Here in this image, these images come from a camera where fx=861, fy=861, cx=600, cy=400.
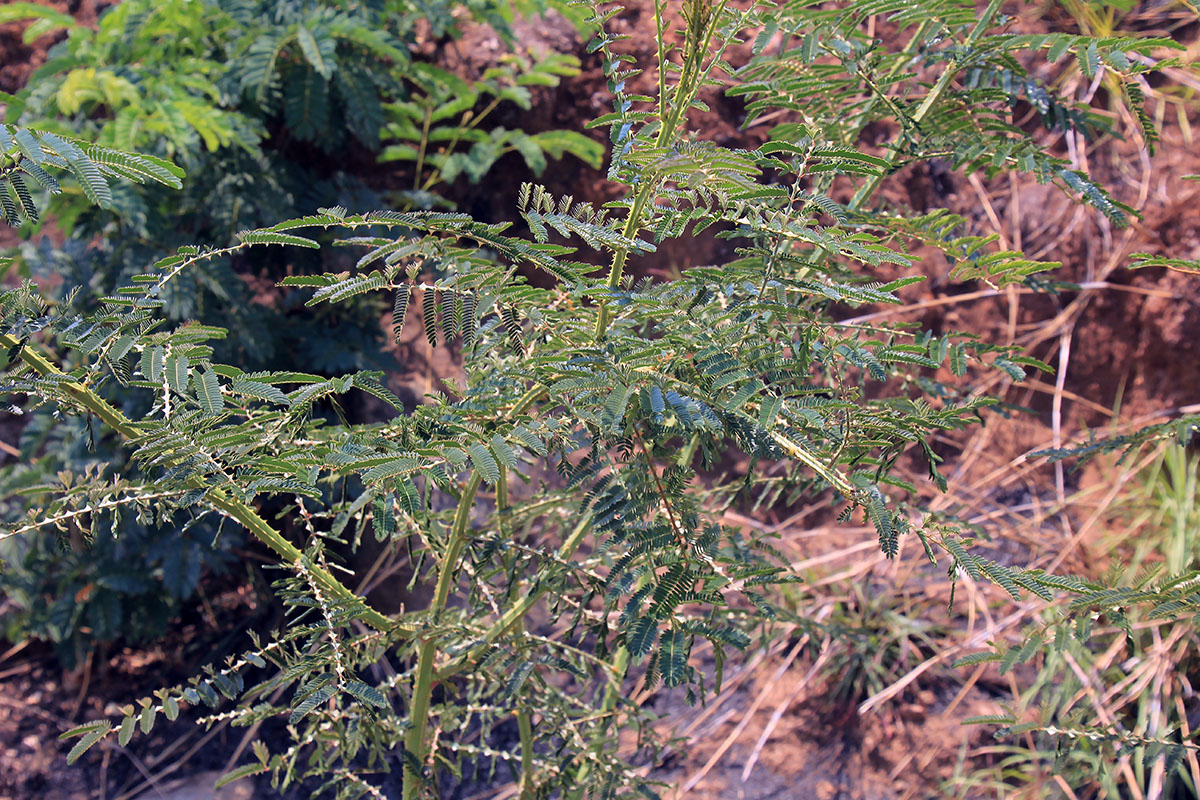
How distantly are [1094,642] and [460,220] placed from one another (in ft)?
7.60

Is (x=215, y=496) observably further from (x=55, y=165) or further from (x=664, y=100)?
(x=664, y=100)

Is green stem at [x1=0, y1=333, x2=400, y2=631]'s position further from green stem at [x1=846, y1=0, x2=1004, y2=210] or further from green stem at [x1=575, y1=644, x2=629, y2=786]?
green stem at [x1=846, y1=0, x2=1004, y2=210]

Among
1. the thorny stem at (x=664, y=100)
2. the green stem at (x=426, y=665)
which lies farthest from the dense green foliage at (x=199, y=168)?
the thorny stem at (x=664, y=100)

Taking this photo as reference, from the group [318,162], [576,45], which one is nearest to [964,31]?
[576,45]

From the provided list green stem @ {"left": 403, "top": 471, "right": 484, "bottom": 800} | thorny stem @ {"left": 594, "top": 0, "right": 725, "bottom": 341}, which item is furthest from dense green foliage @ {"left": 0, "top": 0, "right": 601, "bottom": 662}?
thorny stem @ {"left": 594, "top": 0, "right": 725, "bottom": 341}

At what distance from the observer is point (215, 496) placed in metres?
0.88

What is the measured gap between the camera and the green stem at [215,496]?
0.84 meters

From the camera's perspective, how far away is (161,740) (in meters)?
2.37

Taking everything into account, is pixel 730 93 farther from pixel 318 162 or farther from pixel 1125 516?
pixel 1125 516

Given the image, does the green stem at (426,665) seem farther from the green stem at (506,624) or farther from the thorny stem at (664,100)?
the thorny stem at (664,100)

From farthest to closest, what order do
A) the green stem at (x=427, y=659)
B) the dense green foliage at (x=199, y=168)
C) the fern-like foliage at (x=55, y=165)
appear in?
1. the dense green foliage at (x=199, y=168)
2. the green stem at (x=427, y=659)
3. the fern-like foliage at (x=55, y=165)

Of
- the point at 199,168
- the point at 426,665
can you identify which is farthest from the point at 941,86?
the point at 199,168

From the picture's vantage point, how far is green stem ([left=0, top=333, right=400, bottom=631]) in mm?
843

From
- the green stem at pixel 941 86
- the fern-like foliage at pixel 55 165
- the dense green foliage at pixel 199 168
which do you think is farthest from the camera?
the dense green foliage at pixel 199 168
